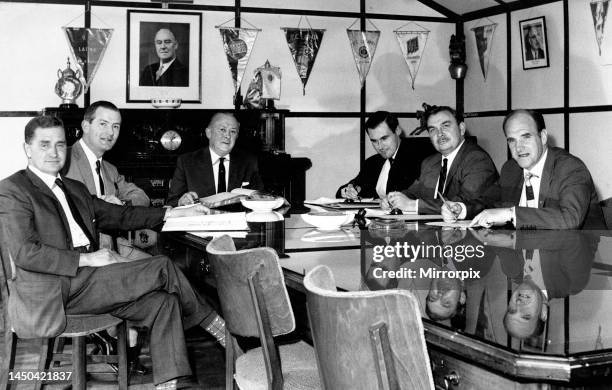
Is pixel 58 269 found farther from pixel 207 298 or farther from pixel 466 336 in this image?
pixel 466 336

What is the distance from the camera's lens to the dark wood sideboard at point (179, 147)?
607cm

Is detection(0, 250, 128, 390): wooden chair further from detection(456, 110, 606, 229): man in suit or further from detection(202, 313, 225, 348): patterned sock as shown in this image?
detection(456, 110, 606, 229): man in suit

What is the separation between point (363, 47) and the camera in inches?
287

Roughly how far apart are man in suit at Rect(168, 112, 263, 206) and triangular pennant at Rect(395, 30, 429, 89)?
3.04 meters

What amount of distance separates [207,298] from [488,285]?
1.90 metres

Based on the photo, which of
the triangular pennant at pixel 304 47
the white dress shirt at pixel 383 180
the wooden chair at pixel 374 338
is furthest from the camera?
the triangular pennant at pixel 304 47

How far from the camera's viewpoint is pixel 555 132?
636cm

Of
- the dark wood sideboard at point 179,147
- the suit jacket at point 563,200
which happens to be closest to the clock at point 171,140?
the dark wood sideboard at point 179,147

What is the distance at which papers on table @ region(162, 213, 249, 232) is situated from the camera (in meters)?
3.26

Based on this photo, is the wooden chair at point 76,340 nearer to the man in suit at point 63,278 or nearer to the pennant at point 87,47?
the man in suit at point 63,278

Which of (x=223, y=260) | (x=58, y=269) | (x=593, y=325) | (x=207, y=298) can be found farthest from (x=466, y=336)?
(x=207, y=298)

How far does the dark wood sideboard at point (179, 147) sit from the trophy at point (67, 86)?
20 cm

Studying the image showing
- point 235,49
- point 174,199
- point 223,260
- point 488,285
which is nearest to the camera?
point 488,285

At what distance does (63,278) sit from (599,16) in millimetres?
4758
